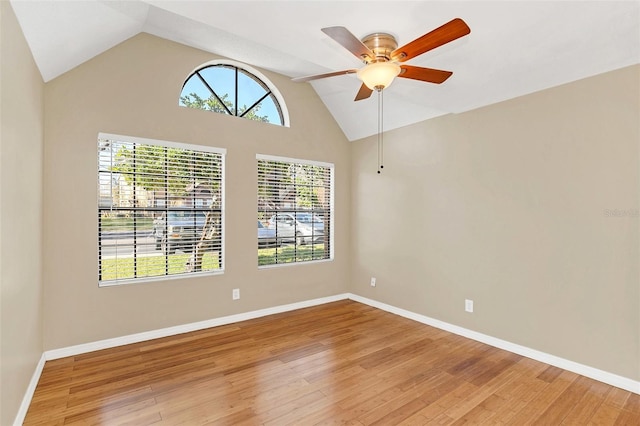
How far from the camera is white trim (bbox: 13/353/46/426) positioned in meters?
2.03

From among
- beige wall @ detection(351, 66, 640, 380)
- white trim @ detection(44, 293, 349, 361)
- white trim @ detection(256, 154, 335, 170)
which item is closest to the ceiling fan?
beige wall @ detection(351, 66, 640, 380)

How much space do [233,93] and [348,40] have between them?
254 centimetres

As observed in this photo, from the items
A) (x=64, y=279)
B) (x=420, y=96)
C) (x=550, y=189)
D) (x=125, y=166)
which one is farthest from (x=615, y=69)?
(x=64, y=279)

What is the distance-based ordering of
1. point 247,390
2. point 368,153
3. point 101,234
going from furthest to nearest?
point 368,153, point 101,234, point 247,390

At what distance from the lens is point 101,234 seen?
127 inches

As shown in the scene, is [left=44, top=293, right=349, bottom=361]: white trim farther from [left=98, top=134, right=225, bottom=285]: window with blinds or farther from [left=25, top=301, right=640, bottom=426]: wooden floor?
[left=98, top=134, right=225, bottom=285]: window with blinds

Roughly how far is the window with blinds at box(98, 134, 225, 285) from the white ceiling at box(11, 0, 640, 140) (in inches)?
38.8

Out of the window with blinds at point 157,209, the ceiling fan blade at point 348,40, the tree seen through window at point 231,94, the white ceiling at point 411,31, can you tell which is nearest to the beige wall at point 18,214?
the white ceiling at point 411,31

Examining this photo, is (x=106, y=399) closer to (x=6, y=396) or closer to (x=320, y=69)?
(x=6, y=396)

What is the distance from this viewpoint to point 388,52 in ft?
7.98

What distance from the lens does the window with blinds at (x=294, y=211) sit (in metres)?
4.32

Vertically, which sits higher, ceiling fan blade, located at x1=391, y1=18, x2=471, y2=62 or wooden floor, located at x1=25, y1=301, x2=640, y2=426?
ceiling fan blade, located at x1=391, y1=18, x2=471, y2=62

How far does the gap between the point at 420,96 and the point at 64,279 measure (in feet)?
13.0

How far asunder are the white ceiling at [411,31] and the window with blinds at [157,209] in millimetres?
984
